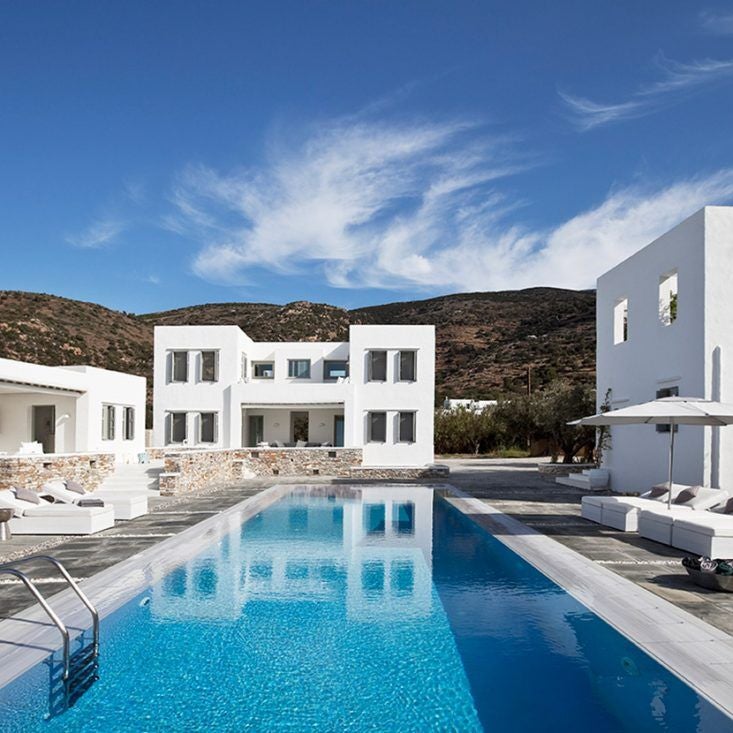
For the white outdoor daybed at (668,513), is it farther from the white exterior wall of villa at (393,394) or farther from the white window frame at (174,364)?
the white window frame at (174,364)

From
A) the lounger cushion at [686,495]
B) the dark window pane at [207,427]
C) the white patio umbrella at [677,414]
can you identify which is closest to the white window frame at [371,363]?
the dark window pane at [207,427]

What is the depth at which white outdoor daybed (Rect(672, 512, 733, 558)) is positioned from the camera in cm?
923

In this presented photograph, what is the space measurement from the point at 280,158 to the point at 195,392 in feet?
35.2

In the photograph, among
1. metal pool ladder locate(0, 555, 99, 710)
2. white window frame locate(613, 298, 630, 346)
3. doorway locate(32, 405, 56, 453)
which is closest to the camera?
metal pool ladder locate(0, 555, 99, 710)

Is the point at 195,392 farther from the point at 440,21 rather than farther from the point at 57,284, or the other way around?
the point at 57,284

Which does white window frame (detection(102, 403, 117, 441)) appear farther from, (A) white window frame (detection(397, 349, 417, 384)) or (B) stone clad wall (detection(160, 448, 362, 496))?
(A) white window frame (detection(397, 349, 417, 384))

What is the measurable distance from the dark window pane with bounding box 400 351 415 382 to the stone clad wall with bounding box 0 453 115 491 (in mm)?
A: 11594

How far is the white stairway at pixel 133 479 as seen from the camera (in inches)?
786

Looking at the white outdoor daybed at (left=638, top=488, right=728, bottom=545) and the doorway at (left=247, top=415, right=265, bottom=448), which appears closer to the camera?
the white outdoor daybed at (left=638, top=488, right=728, bottom=545)

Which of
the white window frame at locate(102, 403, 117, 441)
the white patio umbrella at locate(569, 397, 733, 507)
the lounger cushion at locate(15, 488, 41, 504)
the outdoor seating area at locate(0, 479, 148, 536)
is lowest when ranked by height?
the outdoor seating area at locate(0, 479, 148, 536)

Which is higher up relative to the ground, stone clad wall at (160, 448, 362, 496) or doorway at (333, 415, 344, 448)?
doorway at (333, 415, 344, 448)

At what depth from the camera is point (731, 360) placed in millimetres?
14859

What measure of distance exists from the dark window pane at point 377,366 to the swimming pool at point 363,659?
56.2ft

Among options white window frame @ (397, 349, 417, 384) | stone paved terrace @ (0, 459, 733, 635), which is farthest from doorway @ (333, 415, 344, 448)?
stone paved terrace @ (0, 459, 733, 635)
